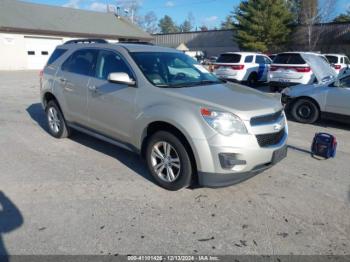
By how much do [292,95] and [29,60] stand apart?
26.4m

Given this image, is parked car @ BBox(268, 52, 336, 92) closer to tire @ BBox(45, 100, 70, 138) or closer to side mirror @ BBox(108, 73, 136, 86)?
tire @ BBox(45, 100, 70, 138)

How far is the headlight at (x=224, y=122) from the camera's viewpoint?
13.0 feet

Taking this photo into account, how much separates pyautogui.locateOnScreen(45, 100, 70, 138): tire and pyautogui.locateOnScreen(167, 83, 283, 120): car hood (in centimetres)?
292

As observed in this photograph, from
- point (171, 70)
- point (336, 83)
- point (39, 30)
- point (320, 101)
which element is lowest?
point (320, 101)

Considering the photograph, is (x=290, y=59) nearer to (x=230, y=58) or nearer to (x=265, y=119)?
(x=230, y=58)

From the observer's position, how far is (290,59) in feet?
46.5

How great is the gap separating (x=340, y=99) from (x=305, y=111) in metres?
0.99

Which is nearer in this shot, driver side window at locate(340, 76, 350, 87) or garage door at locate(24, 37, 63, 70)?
driver side window at locate(340, 76, 350, 87)

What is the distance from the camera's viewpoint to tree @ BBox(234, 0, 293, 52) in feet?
136

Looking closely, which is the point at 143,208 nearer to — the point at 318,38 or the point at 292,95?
the point at 292,95

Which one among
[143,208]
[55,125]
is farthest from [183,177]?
[55,125]

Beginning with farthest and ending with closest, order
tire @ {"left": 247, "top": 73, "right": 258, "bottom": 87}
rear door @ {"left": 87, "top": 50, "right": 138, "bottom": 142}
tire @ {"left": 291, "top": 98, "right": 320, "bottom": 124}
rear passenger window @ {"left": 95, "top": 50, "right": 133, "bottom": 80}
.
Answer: tire @ {"left": 247, "top": 73, "right": 258, "bottom": 87}, tire @ {"left": 291, "top": 98, "right": 320, "bottom": 124}, rear passenger window @ {"left": 95, "top": 50, "right": 133, "bottom": 80}, rear door @ {"left": 87, "top": 50, "right": 138, "bottom": 142}

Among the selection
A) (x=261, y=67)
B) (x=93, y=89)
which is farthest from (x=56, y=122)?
(x=261, y=67)

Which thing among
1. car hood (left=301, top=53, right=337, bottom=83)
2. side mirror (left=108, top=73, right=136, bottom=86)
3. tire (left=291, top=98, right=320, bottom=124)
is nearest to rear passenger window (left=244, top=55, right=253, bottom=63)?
car hood (left=301, top=53, right=337, bottom=83)
